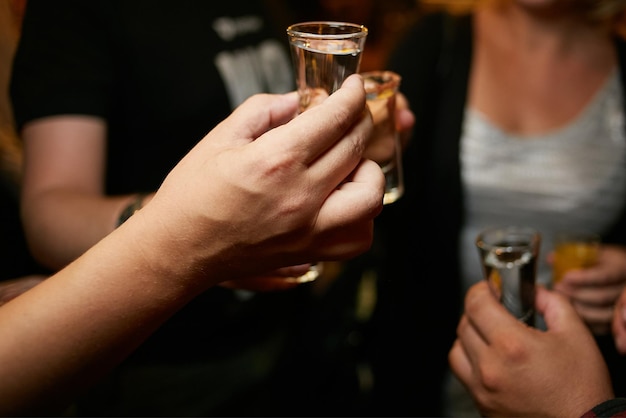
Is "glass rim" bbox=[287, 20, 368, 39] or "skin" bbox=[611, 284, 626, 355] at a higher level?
"glass rim" bbox=[287, 20, 368, 39]

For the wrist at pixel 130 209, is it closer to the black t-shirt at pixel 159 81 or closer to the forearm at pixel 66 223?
the forearm at pixel 66 223

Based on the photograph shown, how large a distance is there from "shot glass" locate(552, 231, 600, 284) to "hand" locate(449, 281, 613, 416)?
45cm

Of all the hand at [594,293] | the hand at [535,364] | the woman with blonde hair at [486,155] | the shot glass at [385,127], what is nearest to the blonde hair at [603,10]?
the woman with blonde hair at [486,155]

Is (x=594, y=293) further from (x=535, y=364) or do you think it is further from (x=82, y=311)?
(x=82, y=311)

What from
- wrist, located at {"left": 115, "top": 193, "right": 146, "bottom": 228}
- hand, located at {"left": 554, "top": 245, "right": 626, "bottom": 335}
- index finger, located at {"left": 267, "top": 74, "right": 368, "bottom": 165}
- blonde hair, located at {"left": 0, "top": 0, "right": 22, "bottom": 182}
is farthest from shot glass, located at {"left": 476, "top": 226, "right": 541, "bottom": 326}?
blonde hair, located at {"left": 0, "top": 0, "right": 22, "bottom": 182}

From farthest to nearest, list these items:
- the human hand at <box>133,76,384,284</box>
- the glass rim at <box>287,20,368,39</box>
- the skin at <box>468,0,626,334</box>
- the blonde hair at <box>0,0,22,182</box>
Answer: the skin at <box>468,0,626,334</box> → the blonde hair at <box>0,0,22,182</box> → the glass rim at <box>287,20,368,39</box> → the human hand at <box>133,76,384,284</box>

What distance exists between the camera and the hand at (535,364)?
939 millimetres

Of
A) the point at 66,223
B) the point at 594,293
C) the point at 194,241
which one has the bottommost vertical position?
the point at 594,293

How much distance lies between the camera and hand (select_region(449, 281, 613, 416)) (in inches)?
37.0

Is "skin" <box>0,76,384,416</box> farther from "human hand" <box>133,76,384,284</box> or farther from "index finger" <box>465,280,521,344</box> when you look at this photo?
"index finger" <box>465,280,521,344</box>

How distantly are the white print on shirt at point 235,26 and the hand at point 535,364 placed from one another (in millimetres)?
1138

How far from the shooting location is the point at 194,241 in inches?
29.1

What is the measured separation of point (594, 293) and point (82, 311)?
1224mm

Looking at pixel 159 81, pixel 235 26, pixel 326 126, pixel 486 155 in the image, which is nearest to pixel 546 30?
pixel 486 155
